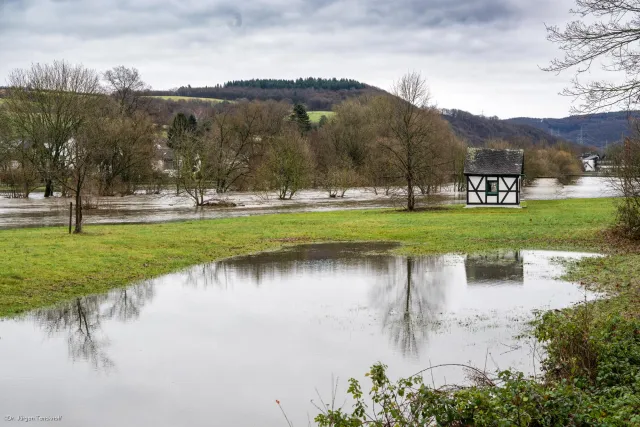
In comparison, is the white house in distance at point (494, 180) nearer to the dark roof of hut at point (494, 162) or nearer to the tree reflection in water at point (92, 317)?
the dark roof of hut at point (494, 162)

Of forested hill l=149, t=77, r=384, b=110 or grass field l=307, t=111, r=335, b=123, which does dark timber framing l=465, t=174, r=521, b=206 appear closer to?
grass field l=307, t=111, r=335, b=123

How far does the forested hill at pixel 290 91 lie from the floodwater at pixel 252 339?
134767 mm

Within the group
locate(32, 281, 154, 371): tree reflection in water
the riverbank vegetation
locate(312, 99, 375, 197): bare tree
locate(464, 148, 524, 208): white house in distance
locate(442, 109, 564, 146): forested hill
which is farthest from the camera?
locate(442, 109, 564, 146): forested hill

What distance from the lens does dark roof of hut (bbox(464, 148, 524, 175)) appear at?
4650 cm

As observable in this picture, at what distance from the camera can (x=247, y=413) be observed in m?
8.47

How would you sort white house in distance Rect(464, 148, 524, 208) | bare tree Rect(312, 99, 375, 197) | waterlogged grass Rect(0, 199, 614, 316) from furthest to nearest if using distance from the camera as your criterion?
bare tree Rect(312, 99, 375, 197)
white house in distance Rect(464, 148, 524, 208)
waterlogged grass Rect(0, 199, 614, 316)

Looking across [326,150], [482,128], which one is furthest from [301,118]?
[482,128]

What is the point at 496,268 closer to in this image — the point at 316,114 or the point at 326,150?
the point at 326,150

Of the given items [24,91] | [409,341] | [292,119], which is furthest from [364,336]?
[292,119]

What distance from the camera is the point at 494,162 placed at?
4747 centimetres

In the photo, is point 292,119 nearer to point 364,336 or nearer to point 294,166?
point 294,166

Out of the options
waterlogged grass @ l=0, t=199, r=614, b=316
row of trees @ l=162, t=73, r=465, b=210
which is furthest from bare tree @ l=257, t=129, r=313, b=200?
waterlogged grass @ l=0, t=199, r=614, b=316

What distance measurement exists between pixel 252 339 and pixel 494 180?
38.0 m

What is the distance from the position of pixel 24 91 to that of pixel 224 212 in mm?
32396
